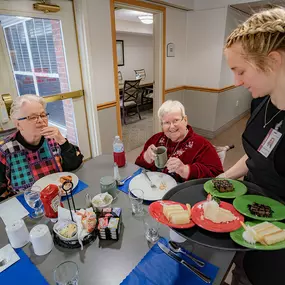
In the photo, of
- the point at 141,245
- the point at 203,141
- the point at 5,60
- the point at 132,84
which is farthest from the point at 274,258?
the point at 132,84

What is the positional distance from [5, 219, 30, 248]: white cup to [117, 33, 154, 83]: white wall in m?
5.76

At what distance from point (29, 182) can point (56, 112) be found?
1548 millimetres

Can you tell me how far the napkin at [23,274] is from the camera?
757 mm

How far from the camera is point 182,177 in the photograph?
1.32m

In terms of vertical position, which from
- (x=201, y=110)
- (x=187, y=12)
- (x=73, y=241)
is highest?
(x=187, y=12)

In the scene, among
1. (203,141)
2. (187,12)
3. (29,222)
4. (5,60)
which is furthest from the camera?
(187,12)

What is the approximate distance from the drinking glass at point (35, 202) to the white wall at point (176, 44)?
317cm

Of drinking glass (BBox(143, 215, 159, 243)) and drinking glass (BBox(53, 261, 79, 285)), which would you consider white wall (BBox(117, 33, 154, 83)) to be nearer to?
drinking glass (BBox(143, 215, 159, 243))

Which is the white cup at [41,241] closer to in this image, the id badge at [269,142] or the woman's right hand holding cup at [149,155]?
the woman's right hand holding cup at [149,155]

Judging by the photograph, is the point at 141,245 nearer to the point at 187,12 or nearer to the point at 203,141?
the point at 203,141

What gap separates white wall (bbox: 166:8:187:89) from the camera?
3549 mm

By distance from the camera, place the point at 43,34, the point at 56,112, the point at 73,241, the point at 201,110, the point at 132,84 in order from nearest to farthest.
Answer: the point at 73,241 < the point at 43,34 < the point at 56,112 < the point at 201,110 < the point at 132,84

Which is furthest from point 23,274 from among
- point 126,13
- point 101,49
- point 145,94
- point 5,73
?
point 145,94

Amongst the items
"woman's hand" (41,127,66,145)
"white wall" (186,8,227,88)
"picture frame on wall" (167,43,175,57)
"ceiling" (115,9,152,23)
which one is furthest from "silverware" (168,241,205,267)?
"ceiling" (115,9,152,23)
